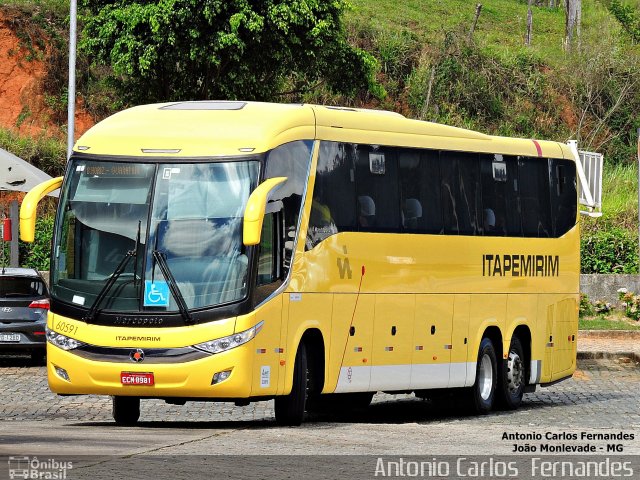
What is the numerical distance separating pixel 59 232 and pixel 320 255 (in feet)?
9.47

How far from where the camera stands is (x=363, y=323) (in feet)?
58.0

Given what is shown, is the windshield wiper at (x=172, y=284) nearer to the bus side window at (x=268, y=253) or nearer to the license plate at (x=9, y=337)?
the bus side window at (x=268, y=253)

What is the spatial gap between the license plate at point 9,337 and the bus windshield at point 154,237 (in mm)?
9741

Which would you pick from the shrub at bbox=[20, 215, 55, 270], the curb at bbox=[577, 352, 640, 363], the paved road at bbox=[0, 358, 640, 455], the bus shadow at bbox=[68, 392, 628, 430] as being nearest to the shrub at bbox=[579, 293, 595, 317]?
the curb at bbox=[577, 352, 640, 363]

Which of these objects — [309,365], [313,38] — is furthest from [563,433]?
[313,38]

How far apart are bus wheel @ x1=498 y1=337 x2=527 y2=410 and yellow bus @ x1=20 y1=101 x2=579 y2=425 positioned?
0.88m

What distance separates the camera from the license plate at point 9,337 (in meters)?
25.5

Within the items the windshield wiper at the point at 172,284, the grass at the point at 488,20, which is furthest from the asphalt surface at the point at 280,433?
the grass at the point at 488,20

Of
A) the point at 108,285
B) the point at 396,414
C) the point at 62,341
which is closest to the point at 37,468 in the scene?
the point at 108,285

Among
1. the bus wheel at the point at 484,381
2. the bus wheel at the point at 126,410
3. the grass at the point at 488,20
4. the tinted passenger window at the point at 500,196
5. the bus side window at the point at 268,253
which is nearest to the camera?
the bus side window at the point at 268,253

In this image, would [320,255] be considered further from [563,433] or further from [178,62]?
[178,62]

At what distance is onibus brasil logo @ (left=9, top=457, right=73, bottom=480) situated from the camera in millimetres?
10547

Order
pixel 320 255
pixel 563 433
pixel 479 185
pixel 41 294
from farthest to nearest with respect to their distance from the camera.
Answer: pixel 41 294 < pixel 479 185 < pixel 320 255 < pixel 563 433

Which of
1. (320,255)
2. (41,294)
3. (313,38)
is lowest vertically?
(41,294)
